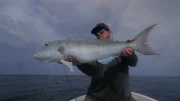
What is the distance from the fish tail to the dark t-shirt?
65cm

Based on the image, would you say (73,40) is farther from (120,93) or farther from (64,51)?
(120,93)

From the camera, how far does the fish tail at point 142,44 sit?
6.22 m

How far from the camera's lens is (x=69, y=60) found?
642 cm

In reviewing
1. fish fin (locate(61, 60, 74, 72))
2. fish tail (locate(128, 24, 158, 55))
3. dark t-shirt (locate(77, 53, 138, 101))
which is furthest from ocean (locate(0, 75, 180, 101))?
fish tail (locate(128, 24, 158, 55))

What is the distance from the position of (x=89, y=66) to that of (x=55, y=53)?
141cm

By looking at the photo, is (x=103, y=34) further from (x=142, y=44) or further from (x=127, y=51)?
(x=142, y=44)

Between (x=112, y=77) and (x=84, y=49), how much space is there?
1.45 metres

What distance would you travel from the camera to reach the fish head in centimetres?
636

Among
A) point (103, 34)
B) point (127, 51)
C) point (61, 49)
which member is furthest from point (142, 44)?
point (61, 49)

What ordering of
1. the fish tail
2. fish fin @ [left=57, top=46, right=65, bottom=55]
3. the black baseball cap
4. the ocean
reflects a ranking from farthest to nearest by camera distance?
the ocean → the black baseball cap → fish fin @ [left=57, top=46, right=65, bottom=55] → the fish tail

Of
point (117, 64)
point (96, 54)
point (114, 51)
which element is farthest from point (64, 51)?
point (117, 64)

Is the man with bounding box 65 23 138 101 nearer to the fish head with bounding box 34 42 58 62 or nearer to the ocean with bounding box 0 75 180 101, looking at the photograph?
the fish head with bounding box 34 42 58 62

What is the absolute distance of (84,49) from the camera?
20.8 ft

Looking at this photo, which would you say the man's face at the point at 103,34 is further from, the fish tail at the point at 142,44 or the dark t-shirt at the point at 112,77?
the fish tail at the point at 142,44
